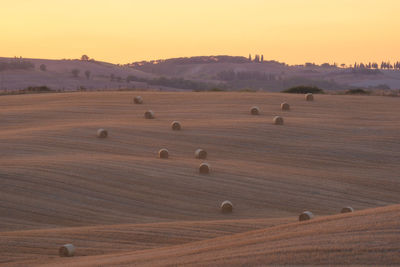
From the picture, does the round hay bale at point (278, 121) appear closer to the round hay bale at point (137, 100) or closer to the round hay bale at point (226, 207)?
the round hay bale at point (137, 100)

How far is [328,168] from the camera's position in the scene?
23312 mm

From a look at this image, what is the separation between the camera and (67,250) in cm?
1216

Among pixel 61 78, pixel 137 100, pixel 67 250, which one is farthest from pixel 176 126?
pixel 61 78

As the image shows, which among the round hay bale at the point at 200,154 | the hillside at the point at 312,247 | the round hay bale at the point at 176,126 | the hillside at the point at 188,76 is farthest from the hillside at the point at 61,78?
the hillside at the point at 312,247

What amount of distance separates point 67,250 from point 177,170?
9080mm

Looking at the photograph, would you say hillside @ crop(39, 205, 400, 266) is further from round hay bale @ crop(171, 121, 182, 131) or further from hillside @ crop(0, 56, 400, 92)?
hillside @ crop(0, 56, 400, 92)

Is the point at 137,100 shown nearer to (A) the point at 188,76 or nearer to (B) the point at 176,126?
(B) the point at 176,126

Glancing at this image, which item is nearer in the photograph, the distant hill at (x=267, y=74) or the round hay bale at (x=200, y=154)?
the round hay bale at (x=200, y=154)

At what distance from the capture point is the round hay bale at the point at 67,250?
12148 mm

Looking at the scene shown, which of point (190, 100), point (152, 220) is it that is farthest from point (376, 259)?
point (190, 100)

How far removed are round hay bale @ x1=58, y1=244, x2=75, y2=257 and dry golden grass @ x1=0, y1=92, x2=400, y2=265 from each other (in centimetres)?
35

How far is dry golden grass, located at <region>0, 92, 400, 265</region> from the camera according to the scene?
1589cm

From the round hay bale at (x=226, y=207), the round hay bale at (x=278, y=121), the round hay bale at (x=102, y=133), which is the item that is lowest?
the round hay bale at (x=226, y=207)

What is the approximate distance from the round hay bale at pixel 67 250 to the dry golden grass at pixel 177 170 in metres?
0.35
